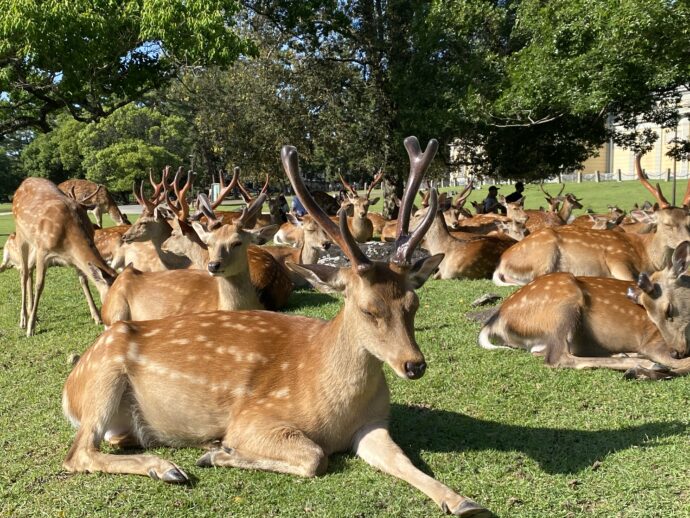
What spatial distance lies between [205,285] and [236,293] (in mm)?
601

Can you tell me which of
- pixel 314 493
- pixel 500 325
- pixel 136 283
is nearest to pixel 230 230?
pixel 136 283

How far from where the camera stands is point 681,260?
4887mm

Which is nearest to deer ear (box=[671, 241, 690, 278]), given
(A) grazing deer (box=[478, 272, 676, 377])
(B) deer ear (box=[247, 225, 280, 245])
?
Answer: (A) grazing deer (box=[478, 272, 676, 377])

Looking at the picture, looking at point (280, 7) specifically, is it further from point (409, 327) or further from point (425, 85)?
point (409, 327)

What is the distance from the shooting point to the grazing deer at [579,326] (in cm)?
487

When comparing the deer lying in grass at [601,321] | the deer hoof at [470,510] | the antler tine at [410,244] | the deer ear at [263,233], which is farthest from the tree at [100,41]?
the deer hoof at [470,510]

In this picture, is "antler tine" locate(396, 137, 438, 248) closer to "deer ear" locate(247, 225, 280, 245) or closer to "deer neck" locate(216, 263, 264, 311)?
"deer neck" locate(216, 263, 264, 311)

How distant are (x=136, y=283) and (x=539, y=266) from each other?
4440 millimetres

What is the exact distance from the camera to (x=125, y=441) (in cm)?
358

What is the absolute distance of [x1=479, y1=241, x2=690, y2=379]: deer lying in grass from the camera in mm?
4781

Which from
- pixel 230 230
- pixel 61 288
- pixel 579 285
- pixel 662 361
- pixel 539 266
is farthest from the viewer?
pixel 61 288

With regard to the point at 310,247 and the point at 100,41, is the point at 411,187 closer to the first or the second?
the point at 310,247

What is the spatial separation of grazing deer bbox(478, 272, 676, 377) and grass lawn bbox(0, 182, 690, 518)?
12 cm

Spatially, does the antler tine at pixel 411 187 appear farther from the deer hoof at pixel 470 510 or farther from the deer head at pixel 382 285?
the deer hoof at pixel 470 510
